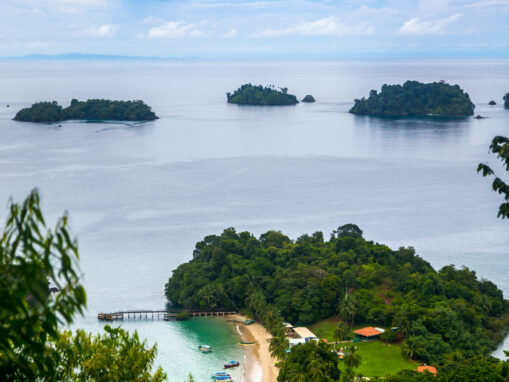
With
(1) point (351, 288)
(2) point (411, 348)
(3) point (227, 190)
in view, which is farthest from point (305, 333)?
(3) point (227, 190)

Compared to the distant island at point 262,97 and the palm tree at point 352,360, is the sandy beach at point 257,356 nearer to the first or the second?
the palm tree at point 352,360

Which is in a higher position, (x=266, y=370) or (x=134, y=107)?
(x=134, y=107)

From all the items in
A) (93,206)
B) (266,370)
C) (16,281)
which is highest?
(16,281)

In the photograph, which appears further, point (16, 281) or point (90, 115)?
point (90, 115)

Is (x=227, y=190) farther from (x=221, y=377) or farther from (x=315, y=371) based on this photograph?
(x=315, y=371)

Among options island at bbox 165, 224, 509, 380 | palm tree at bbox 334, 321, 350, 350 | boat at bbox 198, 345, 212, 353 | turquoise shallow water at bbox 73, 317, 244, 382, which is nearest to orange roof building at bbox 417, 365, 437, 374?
island at bbox 165, 224, 509, 380

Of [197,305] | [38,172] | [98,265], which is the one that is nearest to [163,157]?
[38,172]

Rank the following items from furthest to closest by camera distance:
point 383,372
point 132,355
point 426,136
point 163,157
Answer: point 426,136, point 163,157, point 383,372, point 132,355

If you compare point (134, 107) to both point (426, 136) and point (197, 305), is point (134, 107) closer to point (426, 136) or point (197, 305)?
point (426, 136)
